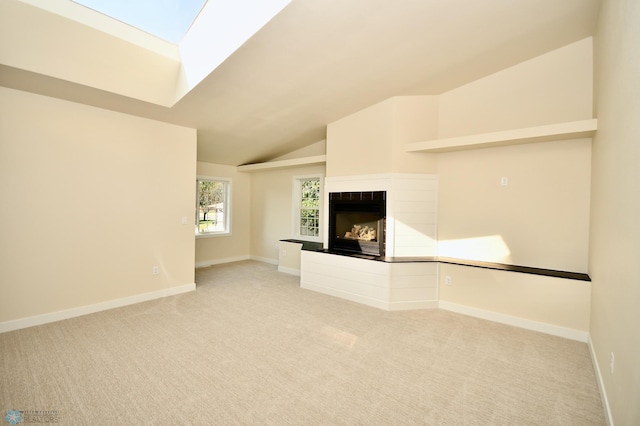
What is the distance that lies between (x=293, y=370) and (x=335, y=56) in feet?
9.91

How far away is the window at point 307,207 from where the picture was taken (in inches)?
235

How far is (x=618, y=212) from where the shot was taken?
6.21 ft

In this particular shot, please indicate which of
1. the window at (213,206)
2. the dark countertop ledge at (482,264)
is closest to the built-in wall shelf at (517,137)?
the dark countertop ledge at (482,264)

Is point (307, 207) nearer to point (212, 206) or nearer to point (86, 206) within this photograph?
point (212, 206)

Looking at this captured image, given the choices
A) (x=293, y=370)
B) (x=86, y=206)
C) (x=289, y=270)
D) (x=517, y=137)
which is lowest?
(x=293, y=370)

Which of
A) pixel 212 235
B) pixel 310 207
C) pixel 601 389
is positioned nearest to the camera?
pixel 601 389

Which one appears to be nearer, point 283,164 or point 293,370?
point 293,370

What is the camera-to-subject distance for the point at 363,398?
2.03m

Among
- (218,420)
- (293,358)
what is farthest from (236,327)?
(218,420)

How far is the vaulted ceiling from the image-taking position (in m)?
2.54

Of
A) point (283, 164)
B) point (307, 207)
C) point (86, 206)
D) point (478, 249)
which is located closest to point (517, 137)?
point (478, 249)

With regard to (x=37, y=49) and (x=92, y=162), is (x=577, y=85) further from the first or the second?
(x=92, y=162)

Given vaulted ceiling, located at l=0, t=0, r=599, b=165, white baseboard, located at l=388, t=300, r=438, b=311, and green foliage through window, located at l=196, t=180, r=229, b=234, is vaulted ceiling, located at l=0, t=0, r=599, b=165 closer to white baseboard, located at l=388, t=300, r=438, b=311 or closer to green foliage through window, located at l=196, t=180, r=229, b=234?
green foliage through window, located at l=196, t=180, r=229, b=234

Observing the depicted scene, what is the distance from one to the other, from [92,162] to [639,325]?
4.92m
